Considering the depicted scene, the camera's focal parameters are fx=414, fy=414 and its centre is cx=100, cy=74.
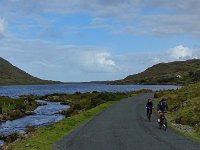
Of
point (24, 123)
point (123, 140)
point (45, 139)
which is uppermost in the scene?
point (123, 140)

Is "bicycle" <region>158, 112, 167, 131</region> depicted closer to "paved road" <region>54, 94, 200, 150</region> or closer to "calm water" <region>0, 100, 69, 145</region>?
"paved road" <region>54, 94, 200, 150</region>

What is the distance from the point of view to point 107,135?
30781 millimetres

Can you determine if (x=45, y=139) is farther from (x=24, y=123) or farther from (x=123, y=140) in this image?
(x=24, y=123)

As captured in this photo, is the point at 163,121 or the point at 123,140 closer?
the point at 123,140

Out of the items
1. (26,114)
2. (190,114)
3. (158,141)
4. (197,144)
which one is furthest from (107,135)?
(26,114)

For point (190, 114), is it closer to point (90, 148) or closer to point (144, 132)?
point (144, 132)

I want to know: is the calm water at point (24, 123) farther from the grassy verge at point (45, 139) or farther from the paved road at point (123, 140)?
the paved road at point (123, 140)

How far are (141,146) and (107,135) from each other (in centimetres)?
618

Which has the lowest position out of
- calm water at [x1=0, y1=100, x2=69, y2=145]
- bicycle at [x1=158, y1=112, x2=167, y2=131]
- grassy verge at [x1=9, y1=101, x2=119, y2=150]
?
calm water at [x1=0, y1=100, x2=69, y2=145]

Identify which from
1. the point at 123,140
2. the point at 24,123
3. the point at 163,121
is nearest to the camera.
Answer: the point at 123,140

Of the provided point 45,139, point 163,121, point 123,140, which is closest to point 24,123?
point 163,121

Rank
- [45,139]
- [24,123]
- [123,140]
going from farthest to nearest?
1. [24,123]
2. [45,139]
3. [123,140]

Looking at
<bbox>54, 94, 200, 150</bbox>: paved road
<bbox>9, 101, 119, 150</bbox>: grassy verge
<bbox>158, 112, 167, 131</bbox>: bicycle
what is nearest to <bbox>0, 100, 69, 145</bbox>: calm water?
<bbox>9, 101, 119, 150</bbox>: grassy verge

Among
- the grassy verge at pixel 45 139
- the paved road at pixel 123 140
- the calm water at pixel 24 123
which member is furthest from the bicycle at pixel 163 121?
the calm water at pixel 24 123
